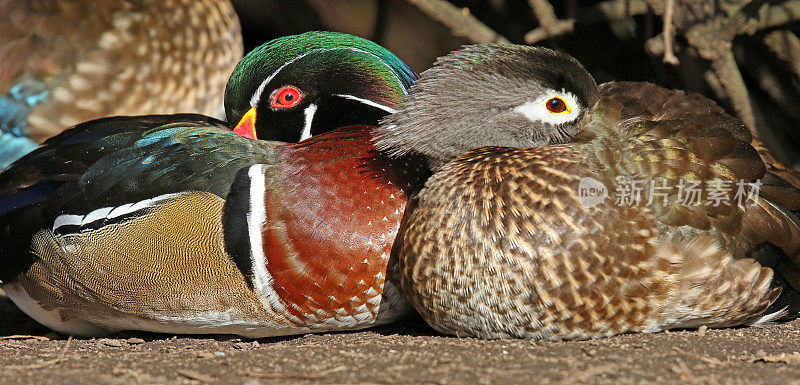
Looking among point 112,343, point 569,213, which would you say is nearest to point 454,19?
point 569,213

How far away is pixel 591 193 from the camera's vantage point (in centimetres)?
215

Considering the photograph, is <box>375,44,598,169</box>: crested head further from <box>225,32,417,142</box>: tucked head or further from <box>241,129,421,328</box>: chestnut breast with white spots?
<box>225,32,417,142</box>: tucked head

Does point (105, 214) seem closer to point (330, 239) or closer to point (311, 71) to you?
point (330, 239)

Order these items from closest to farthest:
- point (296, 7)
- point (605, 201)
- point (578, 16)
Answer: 1. point (605, 201)
2. point (578, 16)
3. point (296, 7)

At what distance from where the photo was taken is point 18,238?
256cm

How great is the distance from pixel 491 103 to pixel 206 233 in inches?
33.5

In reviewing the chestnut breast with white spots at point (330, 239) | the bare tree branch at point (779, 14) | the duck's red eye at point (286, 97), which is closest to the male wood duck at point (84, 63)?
the duck's red eye at point (286, 97)

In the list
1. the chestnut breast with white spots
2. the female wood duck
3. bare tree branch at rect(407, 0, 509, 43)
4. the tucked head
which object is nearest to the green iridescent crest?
the tucked head

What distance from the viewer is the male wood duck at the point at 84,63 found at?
345 centimetres

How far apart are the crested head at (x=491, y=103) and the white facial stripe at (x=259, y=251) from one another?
1.21 ft

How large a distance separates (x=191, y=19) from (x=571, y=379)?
262cm

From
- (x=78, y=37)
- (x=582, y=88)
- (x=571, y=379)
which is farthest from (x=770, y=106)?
(x=78, y=37)

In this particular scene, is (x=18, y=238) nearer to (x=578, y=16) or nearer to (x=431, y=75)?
(x=431, y=75)

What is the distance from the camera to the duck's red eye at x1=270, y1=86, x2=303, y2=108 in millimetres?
2727
